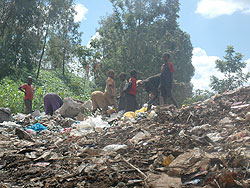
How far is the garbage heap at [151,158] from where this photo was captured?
8.00ft

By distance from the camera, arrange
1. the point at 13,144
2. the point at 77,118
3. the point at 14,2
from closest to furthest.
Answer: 1. the point at 13,144
2. the point at 77,118
3. the point at 14,2

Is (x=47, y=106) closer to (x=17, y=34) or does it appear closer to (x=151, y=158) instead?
(x=151, y=158)

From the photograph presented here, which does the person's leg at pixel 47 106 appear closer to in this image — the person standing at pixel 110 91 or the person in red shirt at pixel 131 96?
the person standing at pixel 110 91

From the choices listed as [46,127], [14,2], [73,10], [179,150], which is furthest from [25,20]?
[179,150]

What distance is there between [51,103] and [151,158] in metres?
6.49

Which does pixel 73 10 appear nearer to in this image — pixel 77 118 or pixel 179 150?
pixel 77 118

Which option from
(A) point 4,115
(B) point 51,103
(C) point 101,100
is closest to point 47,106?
(B) point 51,103

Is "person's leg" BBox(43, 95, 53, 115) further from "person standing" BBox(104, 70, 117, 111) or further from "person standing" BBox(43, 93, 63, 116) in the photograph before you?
"person standing" BBox(104, 70, 117, 111)

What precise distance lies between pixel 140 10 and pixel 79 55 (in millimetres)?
4837

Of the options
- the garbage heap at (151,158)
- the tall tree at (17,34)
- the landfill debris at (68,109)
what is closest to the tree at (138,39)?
the tall tree at (17,34)

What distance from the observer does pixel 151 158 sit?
3029 millimetres

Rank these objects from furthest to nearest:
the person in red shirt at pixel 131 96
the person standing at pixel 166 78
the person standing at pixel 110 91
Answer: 1. the person standing at pixel 110 91
2. the person in red shirt at pixel 131 96
3. the person standing at pixel 166 78

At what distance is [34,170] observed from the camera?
3098mm

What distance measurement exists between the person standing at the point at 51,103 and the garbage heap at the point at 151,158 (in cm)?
386
